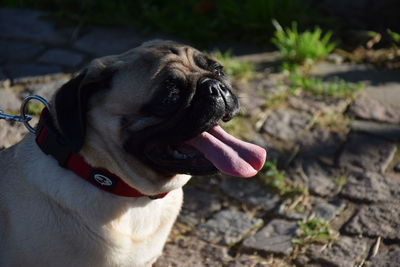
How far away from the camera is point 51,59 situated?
236 inches

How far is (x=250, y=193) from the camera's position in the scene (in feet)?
14.2

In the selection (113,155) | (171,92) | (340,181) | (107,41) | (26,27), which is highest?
(171,92)

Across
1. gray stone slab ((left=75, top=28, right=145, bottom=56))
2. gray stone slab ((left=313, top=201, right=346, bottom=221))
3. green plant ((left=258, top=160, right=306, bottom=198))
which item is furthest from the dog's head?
gray stone slab ((left=75, top=28, right=145, bottom=56))

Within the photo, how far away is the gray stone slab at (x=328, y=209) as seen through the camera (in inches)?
160

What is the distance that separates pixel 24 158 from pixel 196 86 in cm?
87

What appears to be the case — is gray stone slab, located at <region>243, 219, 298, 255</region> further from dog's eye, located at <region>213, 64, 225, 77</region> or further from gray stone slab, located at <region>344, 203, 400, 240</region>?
dog's eye, located at <region>213, 64, 225, 77</region>

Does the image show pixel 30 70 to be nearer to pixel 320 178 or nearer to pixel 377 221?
pixel 320 178

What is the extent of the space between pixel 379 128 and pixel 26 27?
3.46 m

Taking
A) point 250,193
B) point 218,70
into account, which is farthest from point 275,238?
point 218,70

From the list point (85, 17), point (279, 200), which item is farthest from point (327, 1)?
point (279, 200)

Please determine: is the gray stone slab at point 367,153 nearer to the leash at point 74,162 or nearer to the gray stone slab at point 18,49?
the leash at point 74,162

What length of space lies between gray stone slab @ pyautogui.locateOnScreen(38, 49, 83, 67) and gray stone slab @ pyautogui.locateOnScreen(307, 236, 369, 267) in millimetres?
2964

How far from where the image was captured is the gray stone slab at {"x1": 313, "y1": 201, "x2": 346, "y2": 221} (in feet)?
13.4

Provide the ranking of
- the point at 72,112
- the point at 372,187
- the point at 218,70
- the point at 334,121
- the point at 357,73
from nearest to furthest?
the point at 72,112 < the point at 218,70 < the point at 372,187 < the point at 334,121 < the point at 357,73
